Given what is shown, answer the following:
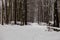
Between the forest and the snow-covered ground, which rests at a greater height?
the forest

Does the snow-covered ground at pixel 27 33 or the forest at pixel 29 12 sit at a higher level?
the forest at pixel 29 12

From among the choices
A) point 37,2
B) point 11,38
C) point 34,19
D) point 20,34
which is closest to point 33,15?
point 34,19

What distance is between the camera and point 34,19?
1774mm

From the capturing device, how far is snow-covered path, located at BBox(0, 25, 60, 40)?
1689 mm

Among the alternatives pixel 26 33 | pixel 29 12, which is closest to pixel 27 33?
pixel 26 33

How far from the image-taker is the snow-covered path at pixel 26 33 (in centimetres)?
169

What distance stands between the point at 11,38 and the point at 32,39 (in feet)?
0.95

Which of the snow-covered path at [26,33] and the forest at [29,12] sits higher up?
the forest at [29,12]

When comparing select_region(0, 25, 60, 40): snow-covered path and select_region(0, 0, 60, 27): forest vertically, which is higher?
select_region(0, 0, 60, 27): forest

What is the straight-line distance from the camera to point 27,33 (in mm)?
1747

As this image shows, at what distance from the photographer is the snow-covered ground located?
1.69 m

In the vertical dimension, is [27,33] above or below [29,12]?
below

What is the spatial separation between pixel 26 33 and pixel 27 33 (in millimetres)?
14

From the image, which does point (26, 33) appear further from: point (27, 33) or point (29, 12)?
point (29, 12)
